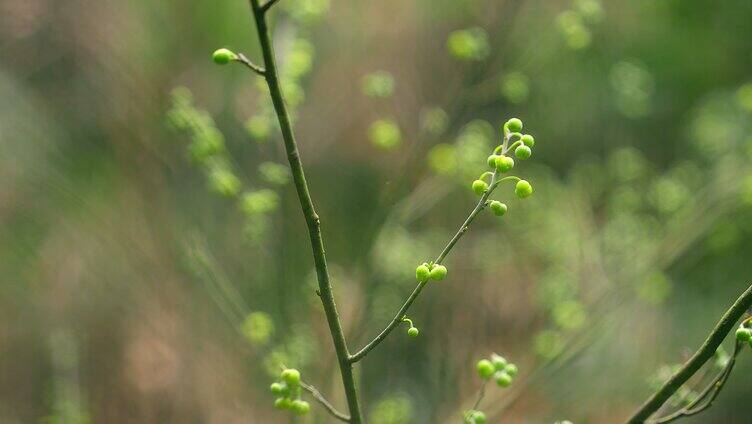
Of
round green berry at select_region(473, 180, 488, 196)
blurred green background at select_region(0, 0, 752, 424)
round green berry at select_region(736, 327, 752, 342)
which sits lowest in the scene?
round green berry at select_region(736, 327, 752, 342)

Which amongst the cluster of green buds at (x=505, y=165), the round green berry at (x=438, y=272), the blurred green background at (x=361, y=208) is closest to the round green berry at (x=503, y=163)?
the cluster of green buds at (x=505, y=165)

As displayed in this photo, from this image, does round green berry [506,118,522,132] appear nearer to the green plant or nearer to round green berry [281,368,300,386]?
the green plant

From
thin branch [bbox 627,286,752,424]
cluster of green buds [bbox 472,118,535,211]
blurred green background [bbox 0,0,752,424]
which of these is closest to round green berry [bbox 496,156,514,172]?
cluster of green buds [bbox 472,118,535,211]

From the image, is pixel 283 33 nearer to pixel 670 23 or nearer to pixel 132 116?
pixel 132 116

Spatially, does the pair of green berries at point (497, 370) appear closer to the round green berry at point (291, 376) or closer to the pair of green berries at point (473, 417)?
the pair of green berries at point (473, 417)

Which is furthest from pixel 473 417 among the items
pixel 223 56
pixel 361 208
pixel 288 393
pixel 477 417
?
pixel 361 208

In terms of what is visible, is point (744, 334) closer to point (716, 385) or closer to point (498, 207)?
point (716, 385)
